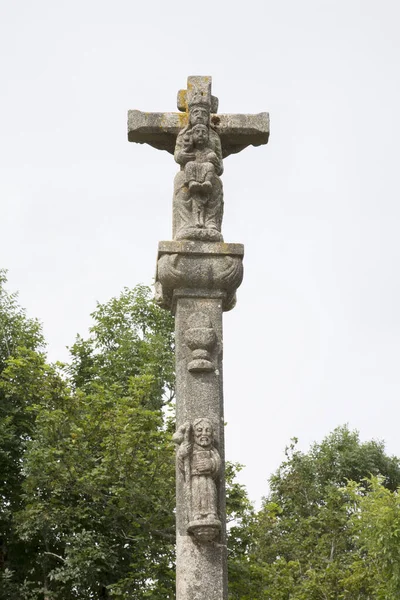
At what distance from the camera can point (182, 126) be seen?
34.6 feet

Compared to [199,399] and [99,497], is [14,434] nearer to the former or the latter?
[99,497]

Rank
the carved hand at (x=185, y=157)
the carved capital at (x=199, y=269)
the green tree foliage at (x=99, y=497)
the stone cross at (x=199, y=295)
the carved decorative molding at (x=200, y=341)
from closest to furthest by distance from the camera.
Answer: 1. the stone cross at (x=199, y=295)
2. the carved decorative molding at (x=200, y=341)
3. the carved capital at (x=199, y=269)
4. the carved hand at (x=185, y=157)
5. the green tree foliage at (x=99, y=497)

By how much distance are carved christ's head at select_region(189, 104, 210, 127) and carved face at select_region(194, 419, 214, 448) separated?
3121 millimetres

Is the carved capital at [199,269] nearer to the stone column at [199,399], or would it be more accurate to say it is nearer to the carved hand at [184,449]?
the stone column at [199,399]

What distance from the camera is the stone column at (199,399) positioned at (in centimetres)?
872

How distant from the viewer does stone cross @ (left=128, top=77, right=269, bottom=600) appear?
8766mm

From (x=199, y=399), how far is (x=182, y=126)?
115 inches

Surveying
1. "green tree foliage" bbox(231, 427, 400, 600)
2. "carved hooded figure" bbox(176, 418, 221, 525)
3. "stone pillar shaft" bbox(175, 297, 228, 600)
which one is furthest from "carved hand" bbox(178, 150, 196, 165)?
"green tree foliage" bbox(231, 427, 400, 600)

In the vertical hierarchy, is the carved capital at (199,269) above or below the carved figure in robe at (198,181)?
below

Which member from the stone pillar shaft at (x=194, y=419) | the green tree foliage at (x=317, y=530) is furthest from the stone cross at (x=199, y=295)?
the green tree foliage at (x=317, y=530)

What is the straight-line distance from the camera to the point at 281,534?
28906 mm

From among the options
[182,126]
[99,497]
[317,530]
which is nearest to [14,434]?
[99,497]

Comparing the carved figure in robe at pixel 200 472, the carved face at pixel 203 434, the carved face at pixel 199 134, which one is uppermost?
the carved face at pixel 199 134

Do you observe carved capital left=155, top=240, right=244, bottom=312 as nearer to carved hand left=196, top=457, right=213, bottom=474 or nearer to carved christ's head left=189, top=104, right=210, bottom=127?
carved christ's head left=189, top=104, right=210, bottom=127
